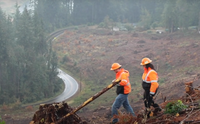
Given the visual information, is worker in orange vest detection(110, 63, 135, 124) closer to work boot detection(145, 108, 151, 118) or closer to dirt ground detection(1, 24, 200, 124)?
work boot detection(145, 108, 151, 118)

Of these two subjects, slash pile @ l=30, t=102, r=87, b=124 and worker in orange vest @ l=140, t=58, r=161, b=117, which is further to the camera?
slash pile @ l=30, t=102, r=87, b=124

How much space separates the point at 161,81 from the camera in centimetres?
3306

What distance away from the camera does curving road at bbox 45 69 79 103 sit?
42.1m

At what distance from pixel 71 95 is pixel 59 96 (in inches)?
107

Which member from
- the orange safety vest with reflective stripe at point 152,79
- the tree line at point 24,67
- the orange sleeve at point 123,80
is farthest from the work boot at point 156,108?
the tree line at point 24,67

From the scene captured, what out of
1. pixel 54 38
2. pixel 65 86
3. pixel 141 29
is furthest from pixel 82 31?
pixel 65 86

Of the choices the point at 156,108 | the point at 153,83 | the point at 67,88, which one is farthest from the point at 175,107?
the point at 67,88

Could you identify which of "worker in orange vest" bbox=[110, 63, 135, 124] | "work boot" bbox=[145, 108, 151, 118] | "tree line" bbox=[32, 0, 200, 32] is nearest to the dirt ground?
"tree line" bbox=[32, 0, 200, 32]

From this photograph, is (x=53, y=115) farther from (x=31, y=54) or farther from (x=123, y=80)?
(x=31, y=54)

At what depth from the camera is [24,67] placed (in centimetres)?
4353

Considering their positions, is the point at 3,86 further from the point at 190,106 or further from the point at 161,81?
the point at 190,106

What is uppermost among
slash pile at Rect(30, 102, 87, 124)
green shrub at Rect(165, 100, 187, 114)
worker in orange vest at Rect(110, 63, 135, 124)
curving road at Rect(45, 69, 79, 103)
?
worker in orange vest at Rect(110, 63, 135, 124)

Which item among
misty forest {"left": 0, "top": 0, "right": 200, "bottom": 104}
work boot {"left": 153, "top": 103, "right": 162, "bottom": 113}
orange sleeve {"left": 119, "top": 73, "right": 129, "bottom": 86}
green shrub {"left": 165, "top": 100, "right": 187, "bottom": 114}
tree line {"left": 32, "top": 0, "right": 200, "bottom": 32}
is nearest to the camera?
green shrub {"left": 165, "top": 100, "right": 187, "bottom": 114}

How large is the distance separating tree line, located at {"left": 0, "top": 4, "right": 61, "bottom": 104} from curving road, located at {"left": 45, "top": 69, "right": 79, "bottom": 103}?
65.1 inches
